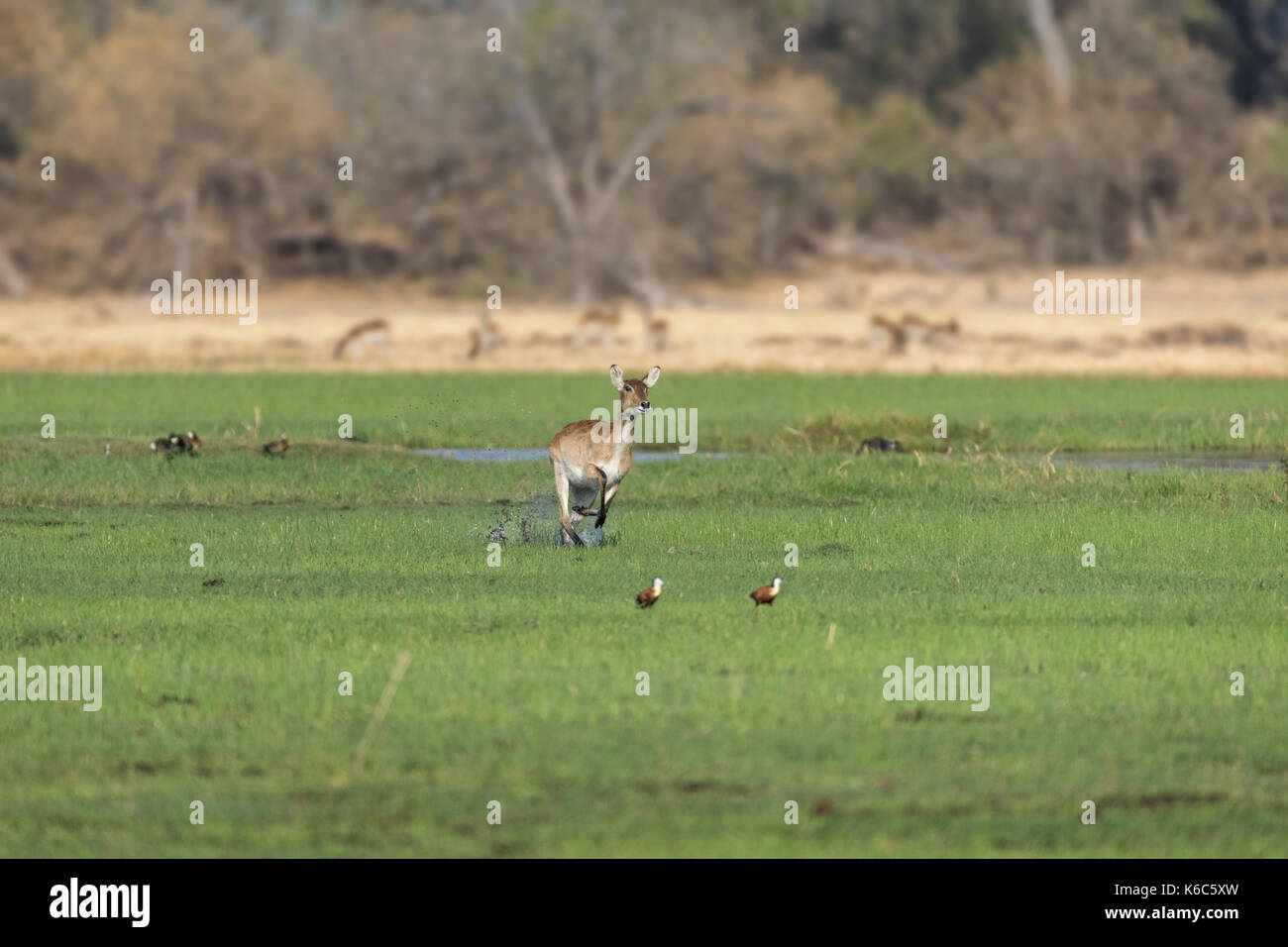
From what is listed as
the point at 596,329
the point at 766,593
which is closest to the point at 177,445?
the point at 766,593

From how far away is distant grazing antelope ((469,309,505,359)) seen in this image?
4028 centimetres

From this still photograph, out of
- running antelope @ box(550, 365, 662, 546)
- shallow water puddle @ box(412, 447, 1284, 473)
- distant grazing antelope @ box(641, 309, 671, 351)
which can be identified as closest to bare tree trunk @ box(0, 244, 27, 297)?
distant grazing antelope @ box(641, 309, 671, 351)

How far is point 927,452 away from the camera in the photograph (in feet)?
79.0

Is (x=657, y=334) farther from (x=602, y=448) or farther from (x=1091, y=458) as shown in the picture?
(x=602, y=448)

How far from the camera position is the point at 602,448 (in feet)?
50.8

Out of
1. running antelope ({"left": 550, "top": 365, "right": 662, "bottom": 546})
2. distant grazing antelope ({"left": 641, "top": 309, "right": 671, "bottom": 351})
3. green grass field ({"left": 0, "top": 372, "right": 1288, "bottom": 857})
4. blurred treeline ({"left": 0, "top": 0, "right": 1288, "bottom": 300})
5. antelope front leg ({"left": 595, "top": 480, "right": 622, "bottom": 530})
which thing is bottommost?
green grass field ({"left": 0, "top": 372, "right": 1288, "bottom": 857})

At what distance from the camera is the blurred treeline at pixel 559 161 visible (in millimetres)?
56062

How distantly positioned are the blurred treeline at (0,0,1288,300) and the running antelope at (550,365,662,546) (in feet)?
125

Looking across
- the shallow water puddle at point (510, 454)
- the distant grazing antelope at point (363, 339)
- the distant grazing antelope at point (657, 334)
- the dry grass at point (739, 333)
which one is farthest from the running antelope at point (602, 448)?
the distant grazing antelope at point (657, 334)

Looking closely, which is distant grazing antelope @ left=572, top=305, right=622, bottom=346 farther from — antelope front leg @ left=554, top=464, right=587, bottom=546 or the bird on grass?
antelope front leg @ left=554, top=464, right=587, bottom=546

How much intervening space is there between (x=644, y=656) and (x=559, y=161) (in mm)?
47747
